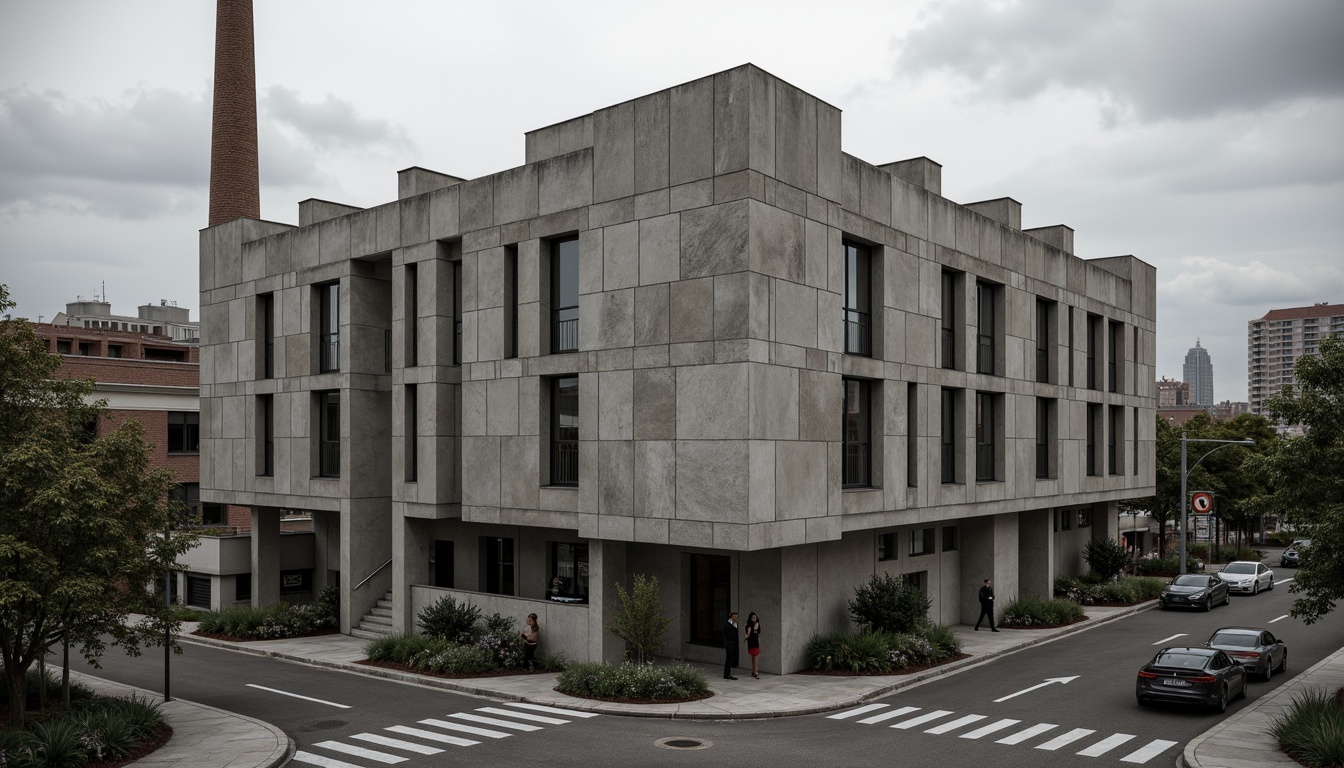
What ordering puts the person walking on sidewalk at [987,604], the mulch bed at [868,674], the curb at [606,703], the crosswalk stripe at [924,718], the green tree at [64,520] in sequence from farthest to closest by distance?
the person walking on sidewalk at [987,604]
the mulch bed at [868,674]
the curb at [606,703]
the crosswalk stripe at [924,718]
the green tree at [64,520]

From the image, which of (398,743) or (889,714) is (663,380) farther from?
(398,743)

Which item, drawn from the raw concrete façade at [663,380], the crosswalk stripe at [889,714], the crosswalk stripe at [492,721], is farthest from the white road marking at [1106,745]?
the crosswalk stripe at [492,721]

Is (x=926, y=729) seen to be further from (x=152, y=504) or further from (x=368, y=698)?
(x=152, y=504)

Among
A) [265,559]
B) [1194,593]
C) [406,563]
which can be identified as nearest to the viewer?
[406,563]

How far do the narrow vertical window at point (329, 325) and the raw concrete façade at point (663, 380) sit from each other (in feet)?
0.39

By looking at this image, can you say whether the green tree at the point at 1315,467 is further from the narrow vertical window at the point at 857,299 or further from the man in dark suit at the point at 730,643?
the man in dark suit at the point at 730,643

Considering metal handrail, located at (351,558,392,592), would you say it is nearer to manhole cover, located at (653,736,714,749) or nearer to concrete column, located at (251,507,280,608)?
concrete column, located at (251,507,280,608)

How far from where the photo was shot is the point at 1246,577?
4578 centimetres

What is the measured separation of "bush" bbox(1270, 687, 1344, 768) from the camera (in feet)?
56.1

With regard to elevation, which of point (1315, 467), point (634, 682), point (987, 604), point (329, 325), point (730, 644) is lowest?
point (987, 604)

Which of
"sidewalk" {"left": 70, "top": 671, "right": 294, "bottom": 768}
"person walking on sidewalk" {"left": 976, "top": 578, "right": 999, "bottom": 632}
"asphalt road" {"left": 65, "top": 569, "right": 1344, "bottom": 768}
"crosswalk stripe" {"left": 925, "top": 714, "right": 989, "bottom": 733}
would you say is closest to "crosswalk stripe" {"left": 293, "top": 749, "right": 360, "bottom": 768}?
"asphalt road" {"left": 65, "top": 569, "right": 1344, "bottom": 768}

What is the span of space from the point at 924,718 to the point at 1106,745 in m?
3.66

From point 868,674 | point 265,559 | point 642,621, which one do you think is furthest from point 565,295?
point 265,559

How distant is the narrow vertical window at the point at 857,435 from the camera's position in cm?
2778
